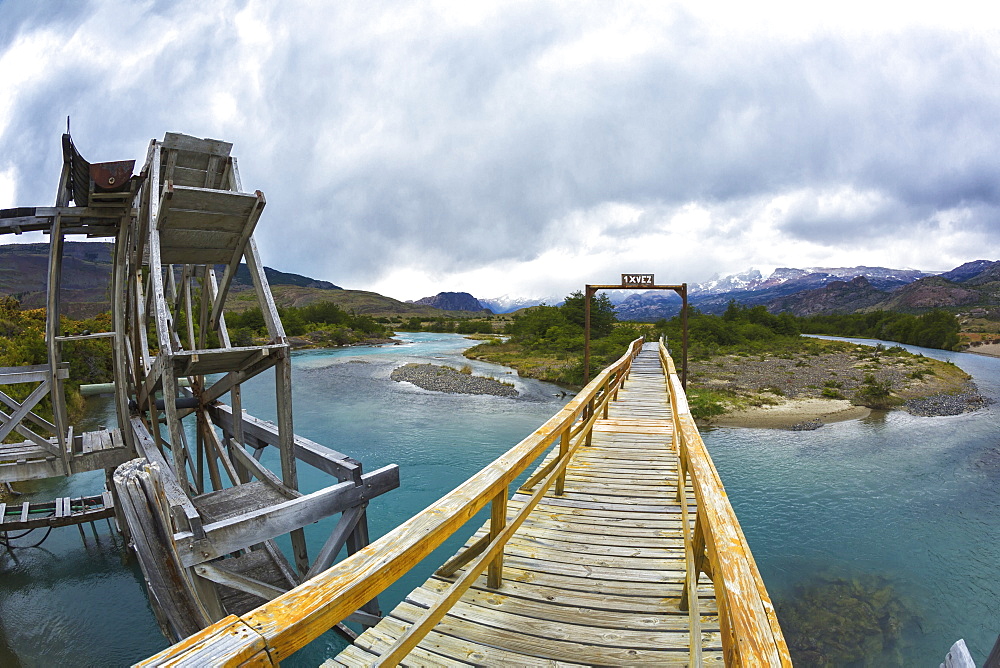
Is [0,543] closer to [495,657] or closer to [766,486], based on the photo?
[495,657]

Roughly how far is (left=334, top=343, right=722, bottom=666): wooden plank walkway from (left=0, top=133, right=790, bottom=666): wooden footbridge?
0.6 inches

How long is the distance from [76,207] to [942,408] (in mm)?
31687

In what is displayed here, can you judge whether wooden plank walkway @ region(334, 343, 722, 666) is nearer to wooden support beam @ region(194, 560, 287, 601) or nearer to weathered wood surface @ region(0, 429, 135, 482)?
wooden support beam @ region(194, 560, 287, 601)

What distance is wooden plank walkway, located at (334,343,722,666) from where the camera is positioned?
289cm

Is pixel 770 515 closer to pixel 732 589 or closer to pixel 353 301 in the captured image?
pixel 732 589

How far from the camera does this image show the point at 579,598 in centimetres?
350

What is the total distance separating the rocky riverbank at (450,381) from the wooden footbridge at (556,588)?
71.4 ft

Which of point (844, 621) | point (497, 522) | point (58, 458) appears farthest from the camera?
point (844, 621)

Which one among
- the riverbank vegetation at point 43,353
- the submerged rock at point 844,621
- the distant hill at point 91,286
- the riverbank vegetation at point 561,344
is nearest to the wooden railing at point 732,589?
the submerged rock at point 844,621

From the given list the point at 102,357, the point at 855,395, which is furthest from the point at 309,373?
the point at 855,395

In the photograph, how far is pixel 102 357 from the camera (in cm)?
2970

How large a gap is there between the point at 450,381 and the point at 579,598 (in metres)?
27.2

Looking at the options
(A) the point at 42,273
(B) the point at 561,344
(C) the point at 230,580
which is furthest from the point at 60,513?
(A) the point at 42,273

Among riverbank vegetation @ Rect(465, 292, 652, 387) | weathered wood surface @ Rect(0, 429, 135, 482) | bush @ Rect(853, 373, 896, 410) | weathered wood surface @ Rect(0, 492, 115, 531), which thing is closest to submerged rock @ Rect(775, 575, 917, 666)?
weathered wood surface @ Rect(0, 429, 135, 482)
